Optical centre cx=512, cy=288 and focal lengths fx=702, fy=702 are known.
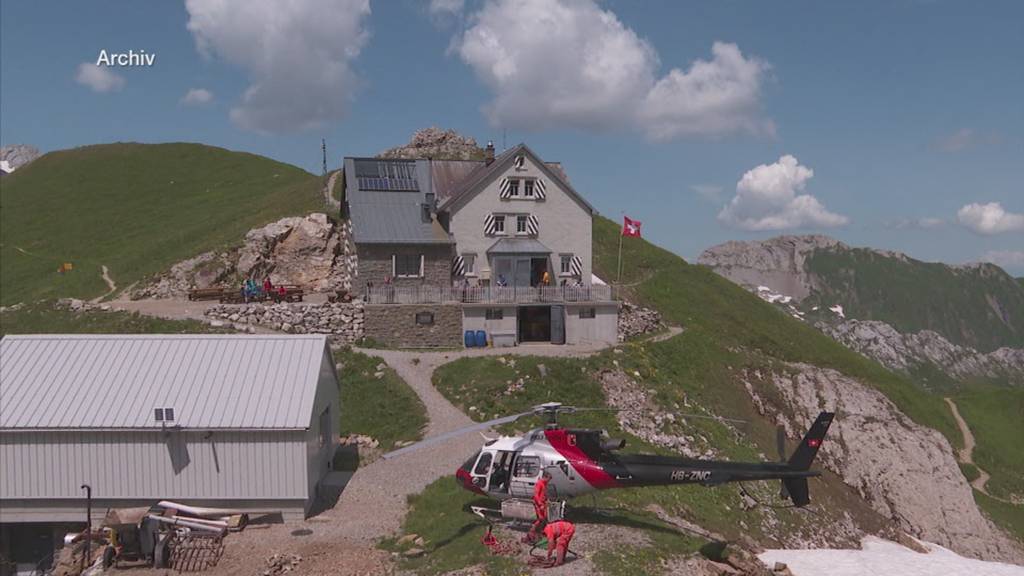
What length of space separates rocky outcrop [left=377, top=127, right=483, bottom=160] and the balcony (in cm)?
3487

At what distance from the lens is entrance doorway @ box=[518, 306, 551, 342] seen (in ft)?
145

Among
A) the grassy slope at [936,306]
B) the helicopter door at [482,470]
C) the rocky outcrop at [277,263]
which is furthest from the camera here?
the grassy slope at [936,306]

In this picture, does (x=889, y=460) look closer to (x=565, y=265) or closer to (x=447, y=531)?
(x=565, y=265)

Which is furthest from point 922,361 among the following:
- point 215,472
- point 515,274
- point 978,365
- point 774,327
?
point 215,472

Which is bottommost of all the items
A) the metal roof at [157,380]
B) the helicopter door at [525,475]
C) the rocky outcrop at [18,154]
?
the helicopter door at [525,475]

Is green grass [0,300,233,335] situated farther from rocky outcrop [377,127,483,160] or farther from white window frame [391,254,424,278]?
rocky outcrop [377,127,483,160]

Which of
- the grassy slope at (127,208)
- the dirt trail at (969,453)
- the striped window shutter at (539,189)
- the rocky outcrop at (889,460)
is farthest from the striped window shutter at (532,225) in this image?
the dirt trail at (969,453)

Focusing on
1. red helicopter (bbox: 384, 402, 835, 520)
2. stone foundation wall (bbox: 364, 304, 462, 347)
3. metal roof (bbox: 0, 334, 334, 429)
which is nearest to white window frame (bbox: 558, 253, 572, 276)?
stone foundation wall (bbox: 364, 304, 462, 347)

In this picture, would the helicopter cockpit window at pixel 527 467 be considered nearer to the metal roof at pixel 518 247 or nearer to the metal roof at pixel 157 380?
the metal roof at pixel 157 380

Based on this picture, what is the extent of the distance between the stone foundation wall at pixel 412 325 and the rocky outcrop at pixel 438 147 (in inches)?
1408

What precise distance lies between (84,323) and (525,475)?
117 ft

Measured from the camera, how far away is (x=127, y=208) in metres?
86.8

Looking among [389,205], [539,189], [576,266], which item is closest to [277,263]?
[389,205]

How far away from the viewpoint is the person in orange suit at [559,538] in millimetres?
16422
